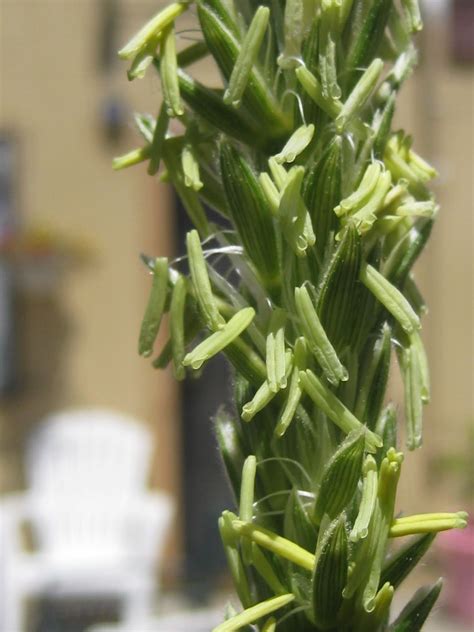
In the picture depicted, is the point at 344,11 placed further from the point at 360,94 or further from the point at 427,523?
the point at 427,523

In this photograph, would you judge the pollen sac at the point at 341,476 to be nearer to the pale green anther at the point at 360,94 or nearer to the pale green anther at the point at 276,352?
the pale green anther at the point at 276,352

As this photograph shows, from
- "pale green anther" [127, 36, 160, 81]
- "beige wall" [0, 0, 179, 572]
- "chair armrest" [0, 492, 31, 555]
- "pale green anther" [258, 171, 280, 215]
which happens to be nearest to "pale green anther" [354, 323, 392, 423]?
"pale green anther" [258, 171, 280, 215]

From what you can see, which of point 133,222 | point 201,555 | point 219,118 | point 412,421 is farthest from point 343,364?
point 201,555

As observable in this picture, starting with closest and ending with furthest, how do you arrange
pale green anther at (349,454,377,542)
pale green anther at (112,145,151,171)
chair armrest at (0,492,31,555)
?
pale green anther at (349,454,377,542)
pale green anther at (112,145,151,171)
chair armrest at (0,492,31,555)

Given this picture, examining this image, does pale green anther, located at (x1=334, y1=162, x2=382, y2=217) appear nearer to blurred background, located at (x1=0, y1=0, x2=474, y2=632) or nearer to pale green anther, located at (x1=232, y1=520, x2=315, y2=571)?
pale green anther, located at (x1=232, y1=520, x2=315, y2=571)

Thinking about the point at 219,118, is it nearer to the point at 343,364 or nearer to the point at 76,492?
the point at 343,364

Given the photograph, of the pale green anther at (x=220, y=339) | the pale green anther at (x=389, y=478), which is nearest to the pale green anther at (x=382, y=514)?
the pale green anther at (x=389, y=478)
